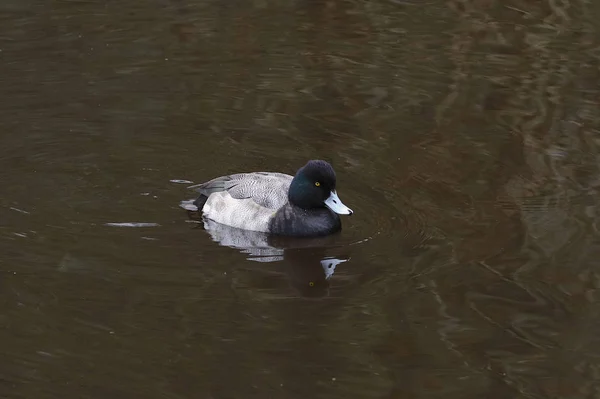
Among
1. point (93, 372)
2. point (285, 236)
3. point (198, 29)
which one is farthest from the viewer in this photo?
point (198, 29)

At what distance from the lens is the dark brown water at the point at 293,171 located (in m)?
7.93

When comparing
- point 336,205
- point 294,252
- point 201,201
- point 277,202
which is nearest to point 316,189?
point 336,205

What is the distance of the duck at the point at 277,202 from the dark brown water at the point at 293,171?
283 mm

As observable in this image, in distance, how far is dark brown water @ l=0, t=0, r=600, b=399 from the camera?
26.0 feet

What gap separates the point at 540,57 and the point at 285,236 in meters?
5.57

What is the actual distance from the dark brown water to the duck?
28 centimetres

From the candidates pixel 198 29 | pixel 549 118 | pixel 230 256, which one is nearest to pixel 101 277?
pixel 230 256

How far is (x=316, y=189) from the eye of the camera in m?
10.7

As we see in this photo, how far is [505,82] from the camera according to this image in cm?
1397

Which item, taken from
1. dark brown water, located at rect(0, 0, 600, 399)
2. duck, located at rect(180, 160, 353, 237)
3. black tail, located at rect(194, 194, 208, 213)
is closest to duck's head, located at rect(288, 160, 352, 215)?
duck, located at rect(180, 160, 353, 237)

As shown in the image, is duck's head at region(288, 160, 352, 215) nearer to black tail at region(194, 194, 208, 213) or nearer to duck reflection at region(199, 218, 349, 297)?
duck reflection at region(199, 218, 349, 297)

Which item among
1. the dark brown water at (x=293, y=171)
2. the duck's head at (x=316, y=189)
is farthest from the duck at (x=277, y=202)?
the dark brown water at (x=293, y=171)

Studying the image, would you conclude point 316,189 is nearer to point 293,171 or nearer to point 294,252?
point 294,252

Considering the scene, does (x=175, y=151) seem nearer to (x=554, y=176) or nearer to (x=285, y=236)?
(x=285, y=236)
